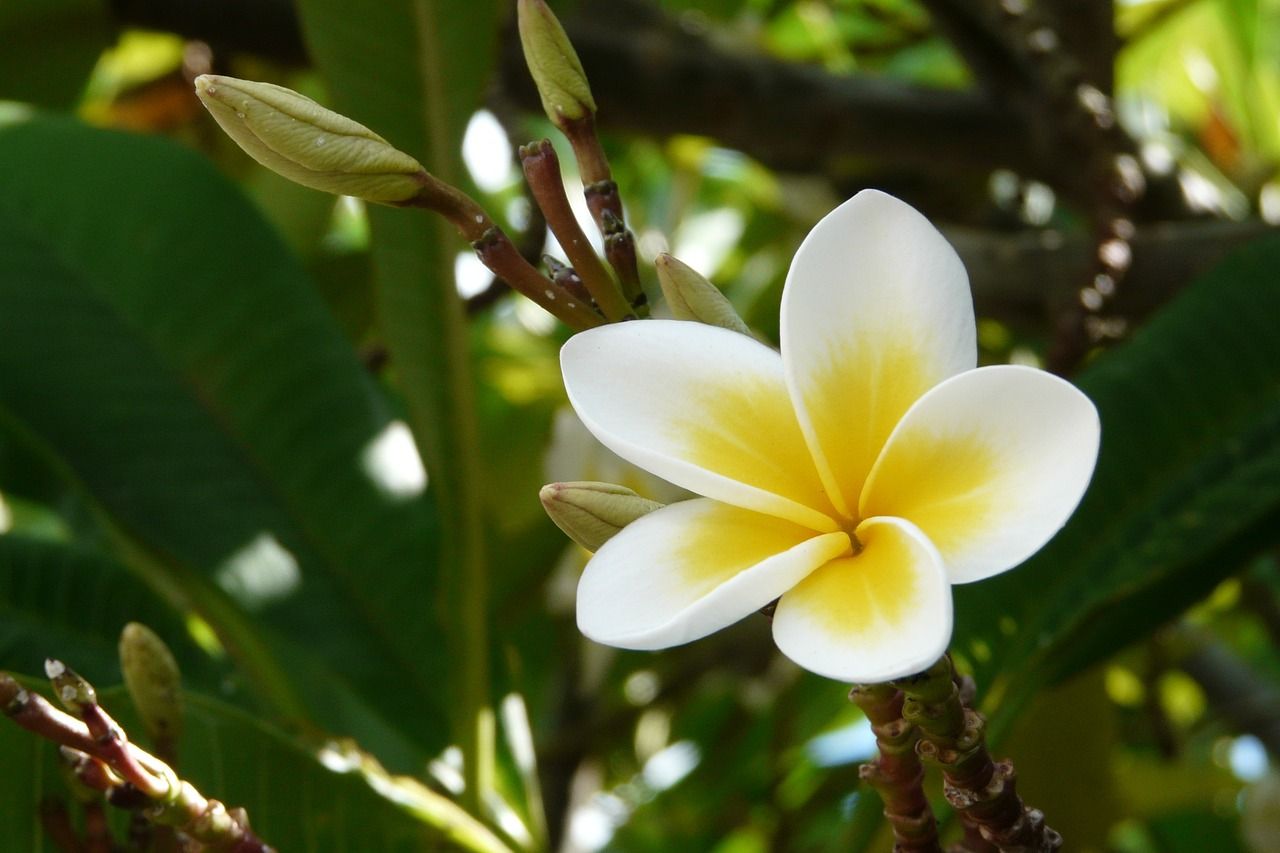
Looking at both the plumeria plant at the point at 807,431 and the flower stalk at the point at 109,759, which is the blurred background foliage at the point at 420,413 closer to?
the flower stalk at the point at 109,759

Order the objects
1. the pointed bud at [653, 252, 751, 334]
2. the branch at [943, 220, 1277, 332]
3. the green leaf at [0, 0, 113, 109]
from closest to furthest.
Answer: the pointed bud at [653, 252, 751, 334]
the branch at [943, 220, 1277, 332]
the green leaf at [0, 0, 113, 109]

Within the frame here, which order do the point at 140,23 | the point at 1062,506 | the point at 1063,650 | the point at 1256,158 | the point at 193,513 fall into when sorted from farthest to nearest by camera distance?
the point at 1256,158 → the point at 140,23 → the point at 193,513 → the point at 1063,650 → the point at 1062,506

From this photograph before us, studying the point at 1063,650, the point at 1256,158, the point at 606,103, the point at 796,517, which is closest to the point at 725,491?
the point at 796,517

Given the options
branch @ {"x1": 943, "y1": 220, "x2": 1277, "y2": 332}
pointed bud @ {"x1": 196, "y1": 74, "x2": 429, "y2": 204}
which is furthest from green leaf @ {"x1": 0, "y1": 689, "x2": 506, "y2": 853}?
branch @ {"x1": 943, "y1": 220, "x2": 1277, "y2": 332}

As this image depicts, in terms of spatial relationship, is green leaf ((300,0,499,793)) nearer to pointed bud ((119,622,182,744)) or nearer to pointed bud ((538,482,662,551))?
pointed bud ((119,622,182,744))

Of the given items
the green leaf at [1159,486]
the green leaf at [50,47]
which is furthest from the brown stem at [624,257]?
the green leaf at [50,47]

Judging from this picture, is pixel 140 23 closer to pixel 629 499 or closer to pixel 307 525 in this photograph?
pixel 307 525
